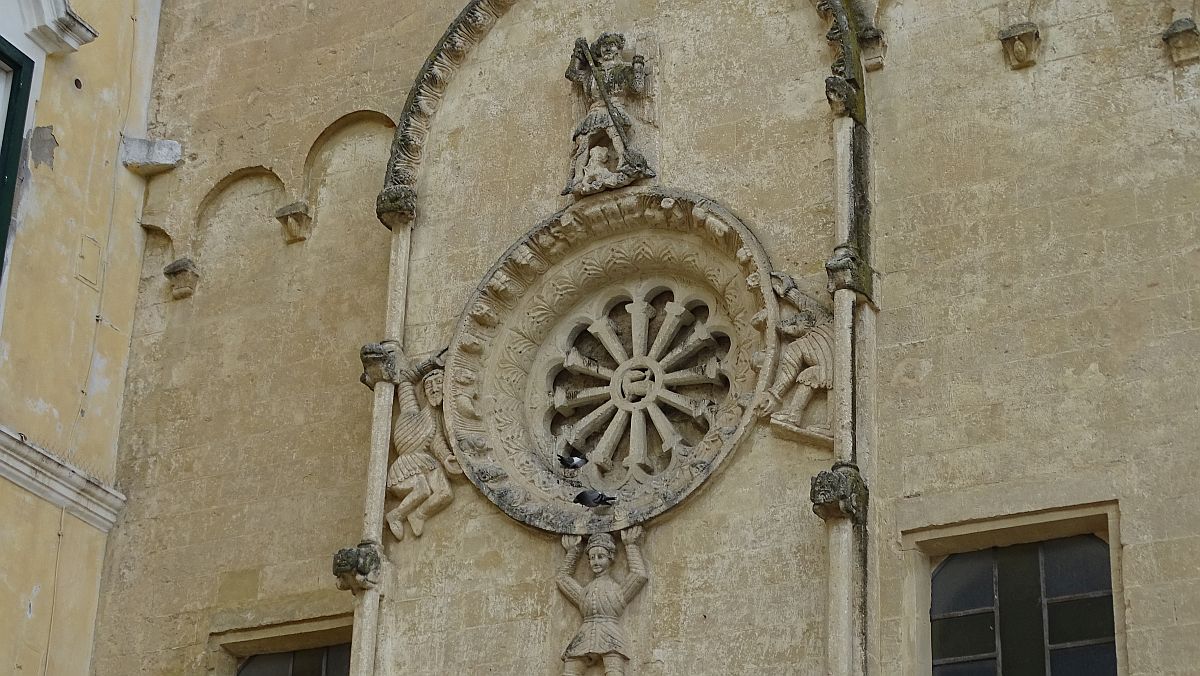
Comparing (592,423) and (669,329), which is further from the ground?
(669,329)

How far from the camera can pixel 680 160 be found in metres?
13.4

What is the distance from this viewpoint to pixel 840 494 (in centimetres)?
1159

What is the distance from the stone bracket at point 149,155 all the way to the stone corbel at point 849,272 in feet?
17.9

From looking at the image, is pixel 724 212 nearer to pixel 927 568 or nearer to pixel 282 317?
pixel 927 568

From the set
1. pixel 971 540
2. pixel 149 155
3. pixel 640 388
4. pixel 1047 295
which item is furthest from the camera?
pixel 149 155

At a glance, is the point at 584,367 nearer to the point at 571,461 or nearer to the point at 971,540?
the point at 571,461

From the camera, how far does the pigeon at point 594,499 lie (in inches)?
499

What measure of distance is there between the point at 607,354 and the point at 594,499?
1.18 meters

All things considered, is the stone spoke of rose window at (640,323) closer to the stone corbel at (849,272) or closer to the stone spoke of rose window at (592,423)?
the stone spoke of rose window at (592,423)

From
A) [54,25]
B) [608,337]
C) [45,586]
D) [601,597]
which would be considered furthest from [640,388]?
[54,25]

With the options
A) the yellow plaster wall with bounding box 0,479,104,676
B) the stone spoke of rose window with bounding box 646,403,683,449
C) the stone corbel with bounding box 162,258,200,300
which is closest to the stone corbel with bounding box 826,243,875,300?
the stone spoke of rose window with bounding box 646,403,683,449

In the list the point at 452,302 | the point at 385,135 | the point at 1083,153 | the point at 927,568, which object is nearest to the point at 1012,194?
the point at 1083,153

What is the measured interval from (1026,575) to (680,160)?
330 cm

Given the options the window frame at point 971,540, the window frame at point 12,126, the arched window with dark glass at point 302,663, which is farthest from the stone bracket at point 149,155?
the window frame at point 971,540
